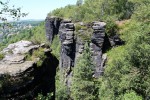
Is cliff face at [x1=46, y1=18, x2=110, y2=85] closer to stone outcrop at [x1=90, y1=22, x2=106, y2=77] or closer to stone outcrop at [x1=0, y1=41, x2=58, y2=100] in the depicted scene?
stone outcrop at [x1=90, y1=22, x2=106, y2=77]

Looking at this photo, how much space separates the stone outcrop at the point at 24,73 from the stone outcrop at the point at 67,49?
6396cm

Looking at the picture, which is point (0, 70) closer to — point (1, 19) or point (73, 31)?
point (1, 19)

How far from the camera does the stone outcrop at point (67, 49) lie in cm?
9044

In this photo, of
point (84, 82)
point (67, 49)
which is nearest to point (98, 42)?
point (67, 49)

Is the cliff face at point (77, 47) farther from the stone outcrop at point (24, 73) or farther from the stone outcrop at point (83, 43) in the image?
the stone outcrop at point (24, 73)

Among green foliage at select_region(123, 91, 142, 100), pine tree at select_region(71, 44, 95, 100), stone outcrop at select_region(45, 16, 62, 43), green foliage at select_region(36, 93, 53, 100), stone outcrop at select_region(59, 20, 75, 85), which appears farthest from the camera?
stone outcrop at select_region(45, 16, 62, 43)

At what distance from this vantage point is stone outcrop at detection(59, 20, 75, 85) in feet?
297

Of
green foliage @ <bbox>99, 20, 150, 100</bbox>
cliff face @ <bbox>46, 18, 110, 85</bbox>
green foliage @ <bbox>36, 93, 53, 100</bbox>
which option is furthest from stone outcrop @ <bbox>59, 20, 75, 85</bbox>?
green foliage @ <bbox>36, 93, 53, 100</bbox>

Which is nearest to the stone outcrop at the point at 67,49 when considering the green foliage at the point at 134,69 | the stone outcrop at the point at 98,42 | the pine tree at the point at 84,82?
the stone outcrop at the point at 98,42

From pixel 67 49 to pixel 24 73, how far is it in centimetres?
7425

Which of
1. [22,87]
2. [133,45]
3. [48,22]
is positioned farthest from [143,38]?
[48,22]

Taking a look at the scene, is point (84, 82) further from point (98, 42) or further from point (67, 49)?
point (67, 49)

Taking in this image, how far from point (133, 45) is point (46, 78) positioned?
19.8 meters

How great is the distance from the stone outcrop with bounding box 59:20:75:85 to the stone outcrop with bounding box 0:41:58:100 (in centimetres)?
6396
